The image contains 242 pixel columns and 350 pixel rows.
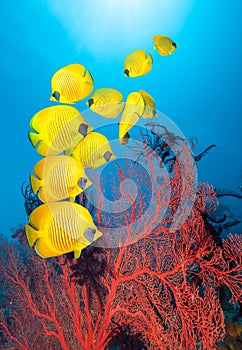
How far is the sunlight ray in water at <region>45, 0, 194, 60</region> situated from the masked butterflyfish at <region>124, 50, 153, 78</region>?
61863 millimetres

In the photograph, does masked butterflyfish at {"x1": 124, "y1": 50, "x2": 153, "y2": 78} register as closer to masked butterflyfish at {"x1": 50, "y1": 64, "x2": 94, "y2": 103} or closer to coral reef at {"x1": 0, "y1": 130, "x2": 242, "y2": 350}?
masked butterflyfish at {"x1": 50, "y1": 64, "x2": 94, "y2": 103}

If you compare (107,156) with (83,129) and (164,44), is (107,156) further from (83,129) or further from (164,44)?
(164,44)

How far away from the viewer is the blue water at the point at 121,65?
193 feet

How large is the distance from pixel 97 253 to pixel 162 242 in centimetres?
82

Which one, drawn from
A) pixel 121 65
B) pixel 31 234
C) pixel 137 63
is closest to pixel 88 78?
pixel 137 63

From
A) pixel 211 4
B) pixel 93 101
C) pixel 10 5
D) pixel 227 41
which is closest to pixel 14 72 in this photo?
pixel 10 5

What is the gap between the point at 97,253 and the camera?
3.38m

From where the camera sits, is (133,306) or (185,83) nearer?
A: (133,306)

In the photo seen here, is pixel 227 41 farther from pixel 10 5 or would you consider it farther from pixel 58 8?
pixel 10 5

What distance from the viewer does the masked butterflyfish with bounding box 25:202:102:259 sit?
6.44 feet

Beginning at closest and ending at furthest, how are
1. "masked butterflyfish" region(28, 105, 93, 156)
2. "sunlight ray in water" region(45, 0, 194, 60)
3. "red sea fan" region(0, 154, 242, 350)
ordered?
1. "masked butterflyfish" region(28, 105, 93, 156)
2. "red sea fan" region(0, 154, 242, 350)
3. "sunlight ray in water" region(45, 0, 194, 60)

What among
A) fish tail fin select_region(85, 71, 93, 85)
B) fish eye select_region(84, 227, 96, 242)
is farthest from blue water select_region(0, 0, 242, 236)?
fish eye select_region(84, 227, 96, 242)

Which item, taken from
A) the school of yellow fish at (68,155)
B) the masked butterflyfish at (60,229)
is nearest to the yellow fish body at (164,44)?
the school of yellow fish at (68,155)

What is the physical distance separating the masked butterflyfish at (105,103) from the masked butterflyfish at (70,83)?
0.17 m
